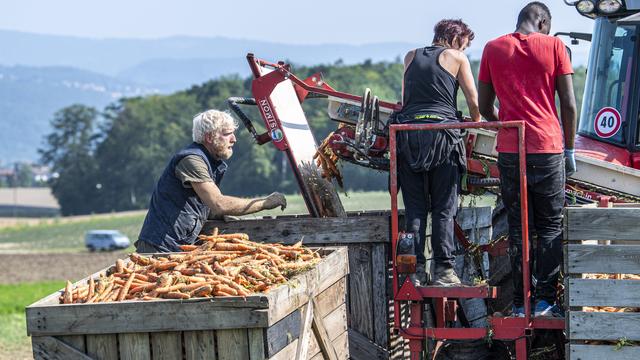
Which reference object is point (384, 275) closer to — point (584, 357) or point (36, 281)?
point (584, 357)

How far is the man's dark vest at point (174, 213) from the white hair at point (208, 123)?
109mm

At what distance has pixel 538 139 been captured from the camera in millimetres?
7426

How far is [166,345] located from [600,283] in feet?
8.29

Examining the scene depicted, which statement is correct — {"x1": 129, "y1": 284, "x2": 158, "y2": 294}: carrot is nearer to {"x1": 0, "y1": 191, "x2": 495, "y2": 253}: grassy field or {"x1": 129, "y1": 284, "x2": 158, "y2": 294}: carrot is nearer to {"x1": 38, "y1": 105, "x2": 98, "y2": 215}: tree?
{"x1": 0, "y1": 191, "x2": 495, "y2": 253}: grassy field

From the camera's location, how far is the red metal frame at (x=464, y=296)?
24.0 feet

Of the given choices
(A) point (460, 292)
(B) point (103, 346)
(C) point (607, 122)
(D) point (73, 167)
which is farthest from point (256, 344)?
(D) point (73, 167)

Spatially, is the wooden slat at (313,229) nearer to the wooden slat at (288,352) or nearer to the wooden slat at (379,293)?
the wooden slat at (379,293)

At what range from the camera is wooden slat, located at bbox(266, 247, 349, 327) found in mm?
6547

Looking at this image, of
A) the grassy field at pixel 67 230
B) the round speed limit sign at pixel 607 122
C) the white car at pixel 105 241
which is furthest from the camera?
the grassy field at pixel 67 230

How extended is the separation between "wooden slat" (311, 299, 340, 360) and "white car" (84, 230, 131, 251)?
58136mm

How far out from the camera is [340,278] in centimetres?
788

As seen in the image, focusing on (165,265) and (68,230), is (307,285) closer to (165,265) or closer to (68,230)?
(165,265)

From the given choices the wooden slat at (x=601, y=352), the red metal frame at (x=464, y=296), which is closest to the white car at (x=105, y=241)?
the red metal frame at (x=464, y=296)

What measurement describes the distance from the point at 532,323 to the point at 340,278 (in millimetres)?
1333
